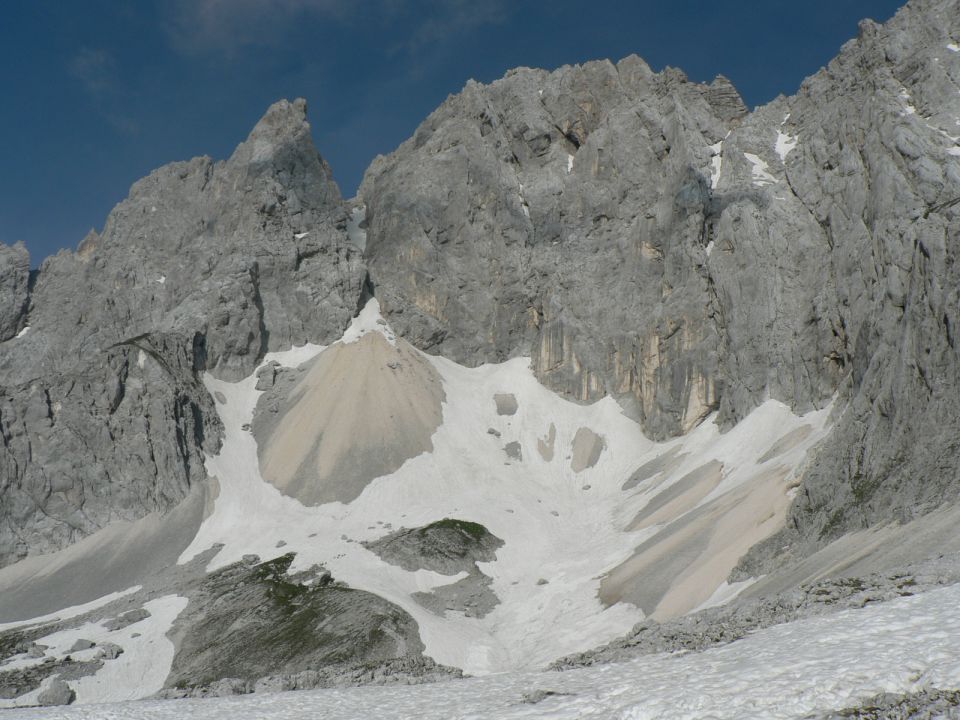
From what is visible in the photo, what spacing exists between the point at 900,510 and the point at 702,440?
54095mm

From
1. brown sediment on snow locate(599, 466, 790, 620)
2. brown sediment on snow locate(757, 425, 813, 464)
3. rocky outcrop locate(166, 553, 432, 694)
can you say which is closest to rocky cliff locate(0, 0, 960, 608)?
brown sediment on snow locate(599, 466, 790, 620)

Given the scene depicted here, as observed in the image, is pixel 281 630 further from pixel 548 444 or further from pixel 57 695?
pixel 548 444

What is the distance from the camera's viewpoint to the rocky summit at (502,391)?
51844 mm

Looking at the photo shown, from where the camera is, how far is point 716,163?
123375mm

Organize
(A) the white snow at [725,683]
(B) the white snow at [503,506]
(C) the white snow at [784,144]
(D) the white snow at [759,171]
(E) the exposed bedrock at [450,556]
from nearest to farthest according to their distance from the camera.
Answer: (A) the white snow at [725,683] → (B) the white snow at [503,506] → (E) the exposed bedrock at [450,556] → (D) the white snow at [759,171] → (C) the white snow at [784,144]

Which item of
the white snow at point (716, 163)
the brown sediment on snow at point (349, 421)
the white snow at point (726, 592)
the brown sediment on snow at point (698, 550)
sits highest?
the white snow at point (716, 163)

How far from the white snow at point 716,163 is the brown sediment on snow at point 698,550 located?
62965 millimetres

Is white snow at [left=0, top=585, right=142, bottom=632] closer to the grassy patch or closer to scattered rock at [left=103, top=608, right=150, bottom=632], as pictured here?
scattered rock at [left=103, top=608, right=150, bottom=632]

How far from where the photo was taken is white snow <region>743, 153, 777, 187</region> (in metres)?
111

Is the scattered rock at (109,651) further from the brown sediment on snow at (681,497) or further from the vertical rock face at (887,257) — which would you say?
the vertical rock face at (887,257)

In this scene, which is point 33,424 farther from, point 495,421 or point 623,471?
point 623,471

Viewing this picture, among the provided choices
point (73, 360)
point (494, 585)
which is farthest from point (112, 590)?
point (73, 360)

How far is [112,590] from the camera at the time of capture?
7938 centimetres

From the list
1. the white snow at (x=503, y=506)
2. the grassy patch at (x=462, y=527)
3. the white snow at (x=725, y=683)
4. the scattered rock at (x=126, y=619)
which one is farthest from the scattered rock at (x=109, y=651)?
the white snow at (x=725, y=683)
